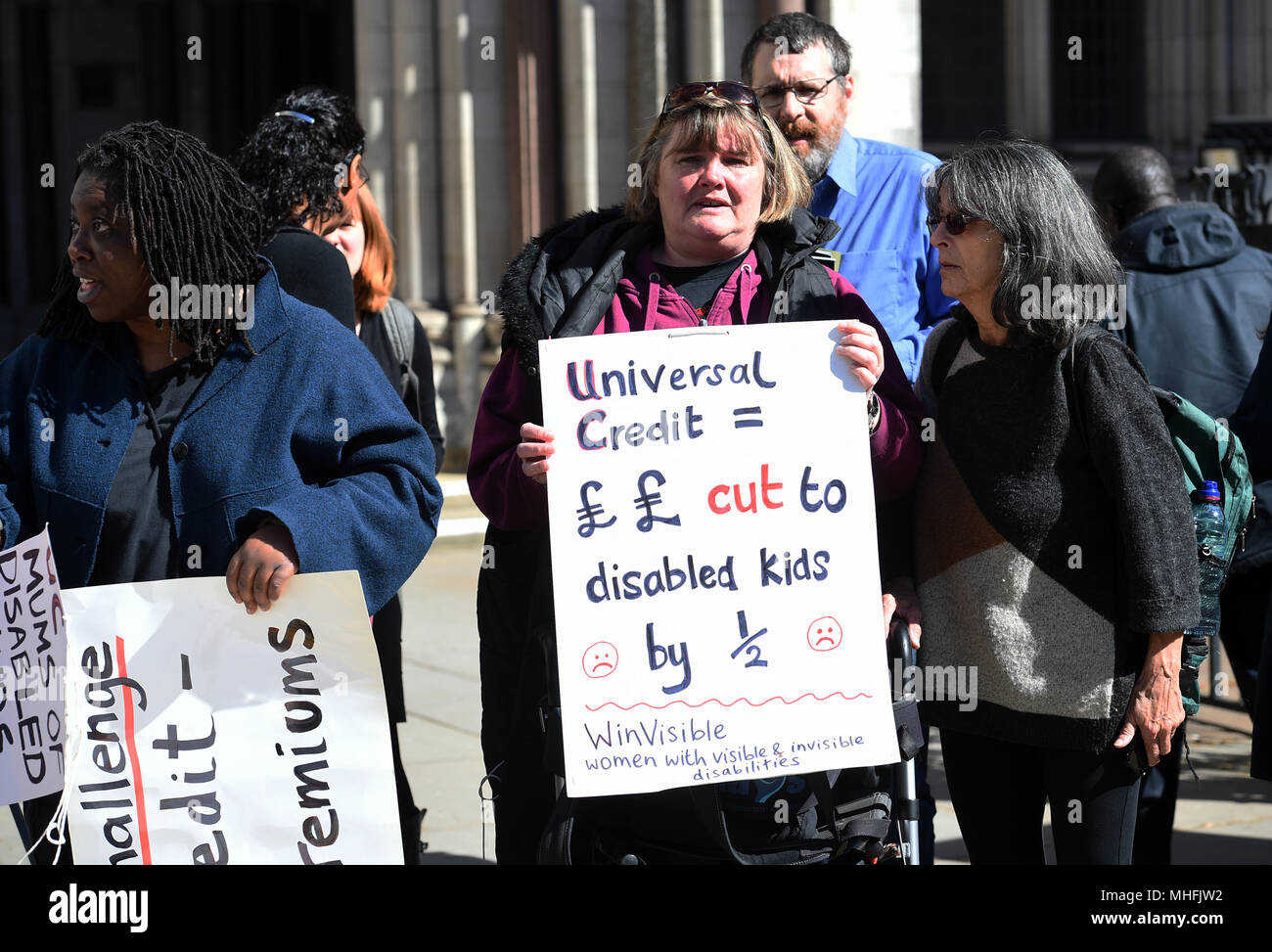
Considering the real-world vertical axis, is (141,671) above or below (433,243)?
below

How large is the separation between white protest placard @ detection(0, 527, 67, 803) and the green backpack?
7.34ft

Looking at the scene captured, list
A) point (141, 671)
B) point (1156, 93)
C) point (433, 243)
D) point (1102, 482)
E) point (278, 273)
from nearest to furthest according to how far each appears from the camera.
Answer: point (141, 671) < point (1102, 482) < point (278, 273) < point (433, 243) < point (1156, 93)

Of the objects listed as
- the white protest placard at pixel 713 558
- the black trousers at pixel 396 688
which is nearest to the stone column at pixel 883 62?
the black trousers at pixel 396 688

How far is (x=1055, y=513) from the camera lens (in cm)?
331

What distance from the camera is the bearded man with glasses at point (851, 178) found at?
427cm

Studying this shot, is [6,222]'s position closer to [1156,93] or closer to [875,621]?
[1156,93]

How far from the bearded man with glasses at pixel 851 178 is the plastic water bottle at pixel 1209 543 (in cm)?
94

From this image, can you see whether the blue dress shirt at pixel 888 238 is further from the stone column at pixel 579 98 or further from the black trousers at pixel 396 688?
the stone column at pixel 579 98

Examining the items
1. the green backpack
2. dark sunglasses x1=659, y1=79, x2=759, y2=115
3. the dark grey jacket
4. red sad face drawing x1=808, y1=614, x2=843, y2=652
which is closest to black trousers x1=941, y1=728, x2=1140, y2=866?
the green backpack

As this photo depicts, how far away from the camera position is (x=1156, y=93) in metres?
17.7

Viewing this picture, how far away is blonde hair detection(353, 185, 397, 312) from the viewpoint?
4785 mm

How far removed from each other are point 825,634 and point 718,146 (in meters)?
0.98
